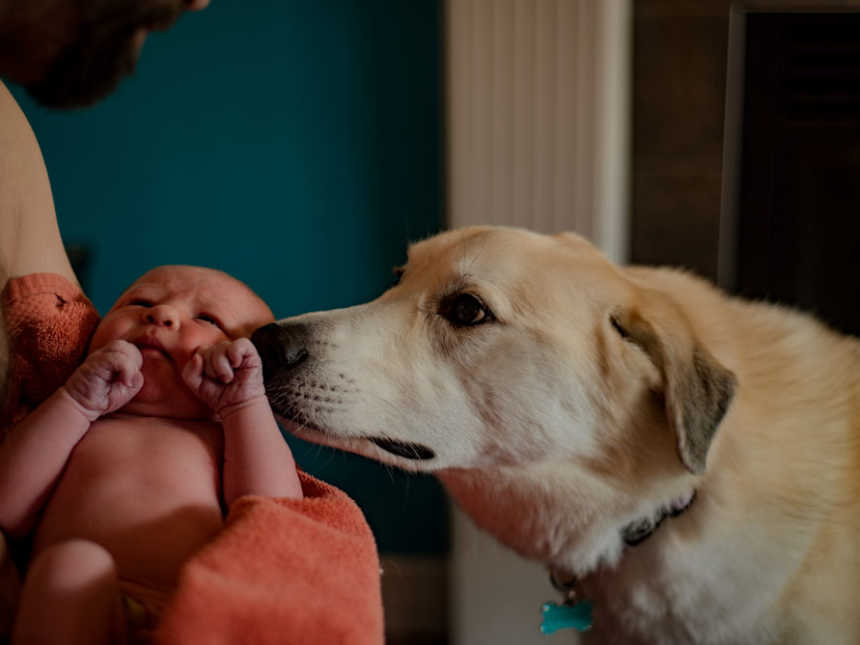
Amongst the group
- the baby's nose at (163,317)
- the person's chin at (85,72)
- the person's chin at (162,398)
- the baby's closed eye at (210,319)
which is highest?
the person's chin at (85,72)

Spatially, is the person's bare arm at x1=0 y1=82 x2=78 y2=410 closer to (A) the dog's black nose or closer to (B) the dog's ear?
(A) the dog's black nose

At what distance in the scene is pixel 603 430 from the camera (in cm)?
107

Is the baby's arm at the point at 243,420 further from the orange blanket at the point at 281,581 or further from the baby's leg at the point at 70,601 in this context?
the baby's leg at the point at 70,601

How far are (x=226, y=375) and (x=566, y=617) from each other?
64cm

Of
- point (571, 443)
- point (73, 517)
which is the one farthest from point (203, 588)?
point (571, 443)

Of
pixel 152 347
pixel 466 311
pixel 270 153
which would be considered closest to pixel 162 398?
pixel 152 347

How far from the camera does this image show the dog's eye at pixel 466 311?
1.08 m

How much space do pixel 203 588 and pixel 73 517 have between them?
220 millimetres

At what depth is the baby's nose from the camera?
3.01ft

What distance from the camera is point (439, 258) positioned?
1.17 metres

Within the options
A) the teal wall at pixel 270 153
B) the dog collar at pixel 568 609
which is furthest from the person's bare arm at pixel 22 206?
the teal wall at pixel 270 153

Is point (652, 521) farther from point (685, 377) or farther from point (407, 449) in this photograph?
point (407, 449)

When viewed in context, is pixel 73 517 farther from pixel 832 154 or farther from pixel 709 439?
pixel 832 154

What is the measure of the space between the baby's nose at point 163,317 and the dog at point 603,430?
0.11 metres
